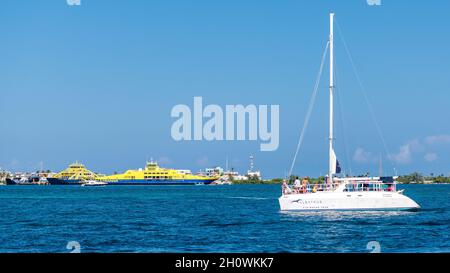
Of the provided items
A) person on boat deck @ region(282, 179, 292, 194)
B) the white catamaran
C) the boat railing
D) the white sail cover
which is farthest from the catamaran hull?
the white sail cover

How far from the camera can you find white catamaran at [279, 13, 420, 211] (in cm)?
4981

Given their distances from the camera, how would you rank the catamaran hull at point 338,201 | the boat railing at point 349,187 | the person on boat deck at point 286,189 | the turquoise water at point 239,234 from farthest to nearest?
the person on boat deck at point 286,189 → the boat railing at point 349,187 → the catamaran hull at point 338,201 → the turquoise water at point 239,234

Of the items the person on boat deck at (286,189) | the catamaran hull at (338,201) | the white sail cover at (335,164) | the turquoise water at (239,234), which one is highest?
the white sail cover at (335,164)

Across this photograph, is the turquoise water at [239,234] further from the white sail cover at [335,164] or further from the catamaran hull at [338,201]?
the white sail cover at [335,164]

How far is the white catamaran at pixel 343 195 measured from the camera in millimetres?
49812

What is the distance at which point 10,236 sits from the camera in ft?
114

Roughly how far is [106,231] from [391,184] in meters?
27.3

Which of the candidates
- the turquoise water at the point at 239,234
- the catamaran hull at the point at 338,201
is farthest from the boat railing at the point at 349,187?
the turquoise water at the point at 239,234

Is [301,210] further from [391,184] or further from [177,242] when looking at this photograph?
[177,242]

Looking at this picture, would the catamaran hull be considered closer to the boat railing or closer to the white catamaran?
the white catamaran

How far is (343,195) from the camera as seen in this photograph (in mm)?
49750

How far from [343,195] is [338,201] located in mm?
621
